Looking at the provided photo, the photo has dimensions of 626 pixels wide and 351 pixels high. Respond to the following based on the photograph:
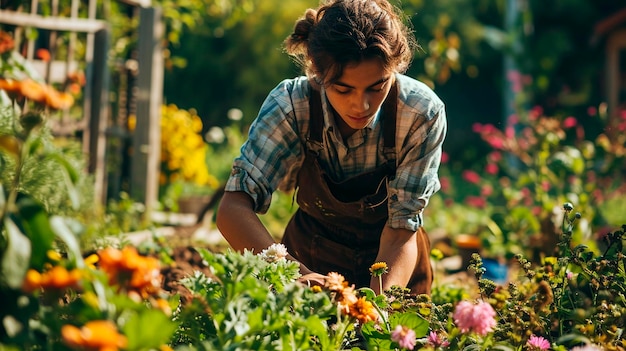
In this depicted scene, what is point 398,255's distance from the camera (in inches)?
91.7

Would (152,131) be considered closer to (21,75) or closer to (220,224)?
(21,75)

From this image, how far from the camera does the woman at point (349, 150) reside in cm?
217

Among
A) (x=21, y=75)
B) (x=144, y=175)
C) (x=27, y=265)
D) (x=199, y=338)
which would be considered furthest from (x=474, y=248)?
(x=27, y=265)

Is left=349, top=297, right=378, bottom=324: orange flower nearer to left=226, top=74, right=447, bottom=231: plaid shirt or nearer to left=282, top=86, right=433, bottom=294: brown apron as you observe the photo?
left=226, top=74, right=447, bottom=231: plaid shirt

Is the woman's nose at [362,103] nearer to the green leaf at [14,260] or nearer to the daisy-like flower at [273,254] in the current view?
the daisy-like flower at [273,254]

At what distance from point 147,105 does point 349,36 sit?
334cm

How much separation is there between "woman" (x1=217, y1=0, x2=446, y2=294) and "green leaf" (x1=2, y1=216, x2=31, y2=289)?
865 millimetres

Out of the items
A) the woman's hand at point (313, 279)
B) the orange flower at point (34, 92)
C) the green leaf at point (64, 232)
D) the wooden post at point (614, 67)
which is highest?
the orange flower at point (34, 92)

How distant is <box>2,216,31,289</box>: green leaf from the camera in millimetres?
1145

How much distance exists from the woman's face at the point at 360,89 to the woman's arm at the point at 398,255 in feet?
1.18

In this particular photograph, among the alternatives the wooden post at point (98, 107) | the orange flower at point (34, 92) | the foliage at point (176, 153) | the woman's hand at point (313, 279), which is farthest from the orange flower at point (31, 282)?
the foliage at point (176, 153)

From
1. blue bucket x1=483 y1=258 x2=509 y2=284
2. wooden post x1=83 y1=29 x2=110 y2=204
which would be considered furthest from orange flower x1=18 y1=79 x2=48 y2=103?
wooden post x1=83 y1=29 x2=110 y2=204

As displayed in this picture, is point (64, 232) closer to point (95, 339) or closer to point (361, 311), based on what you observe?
point (95, 339)

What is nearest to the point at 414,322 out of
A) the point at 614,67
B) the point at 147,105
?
the point at 147,105
